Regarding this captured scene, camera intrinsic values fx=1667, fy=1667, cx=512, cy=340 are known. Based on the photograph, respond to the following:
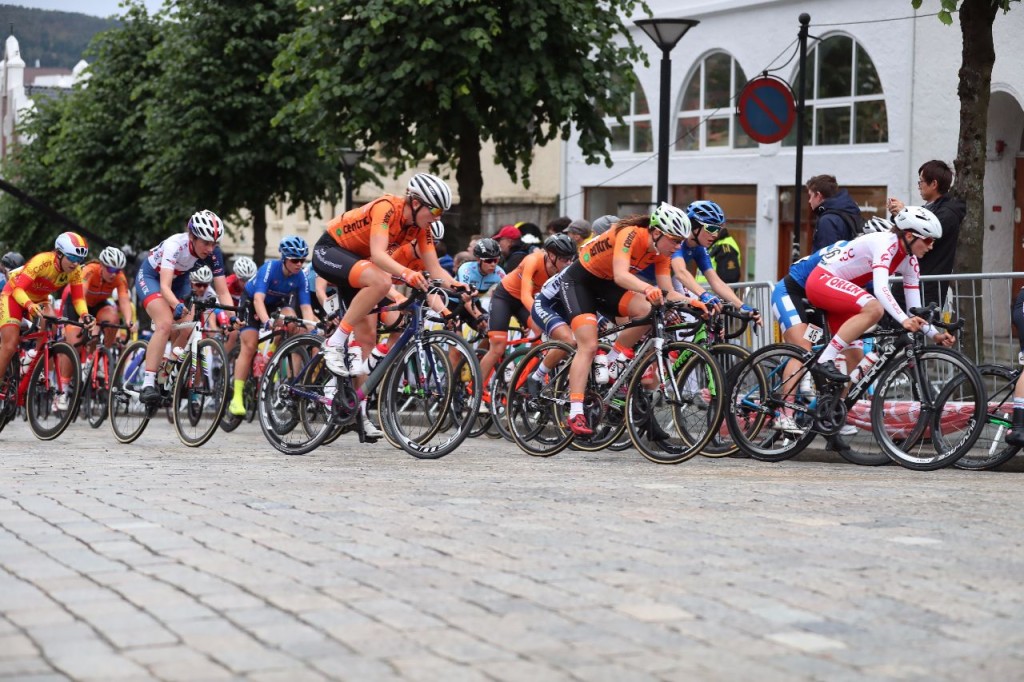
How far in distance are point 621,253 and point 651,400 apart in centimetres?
99

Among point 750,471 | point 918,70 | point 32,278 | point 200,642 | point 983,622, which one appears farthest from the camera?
point 918,70

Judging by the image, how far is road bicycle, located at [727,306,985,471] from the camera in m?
10.3

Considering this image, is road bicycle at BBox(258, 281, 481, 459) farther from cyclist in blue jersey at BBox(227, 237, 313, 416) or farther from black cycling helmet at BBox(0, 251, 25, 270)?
black cycling helmet at BBox(0, 251, 25, 270)

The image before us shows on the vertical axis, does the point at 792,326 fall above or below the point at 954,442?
above

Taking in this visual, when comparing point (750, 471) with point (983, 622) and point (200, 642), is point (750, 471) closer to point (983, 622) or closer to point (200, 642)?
point (983, 622)

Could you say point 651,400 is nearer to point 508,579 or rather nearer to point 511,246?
Result: point 508,579

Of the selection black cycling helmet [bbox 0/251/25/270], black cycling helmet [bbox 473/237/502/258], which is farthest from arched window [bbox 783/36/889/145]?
black cycling helmet [bbox 0/251/25/270]

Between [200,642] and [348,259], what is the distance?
656cm

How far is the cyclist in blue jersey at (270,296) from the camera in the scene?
14242mm

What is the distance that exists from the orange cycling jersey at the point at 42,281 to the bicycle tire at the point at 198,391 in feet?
7.01

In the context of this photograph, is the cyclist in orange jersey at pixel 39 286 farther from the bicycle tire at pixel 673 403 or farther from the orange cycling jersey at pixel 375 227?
the bicycle tire at pixel 673 403

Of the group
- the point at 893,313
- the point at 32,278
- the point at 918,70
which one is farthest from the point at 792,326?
the point at 918,70

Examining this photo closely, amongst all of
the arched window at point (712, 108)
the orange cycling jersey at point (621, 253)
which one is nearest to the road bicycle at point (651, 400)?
the orange cycling jersey at point (621, 253)

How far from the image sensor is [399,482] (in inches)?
350
